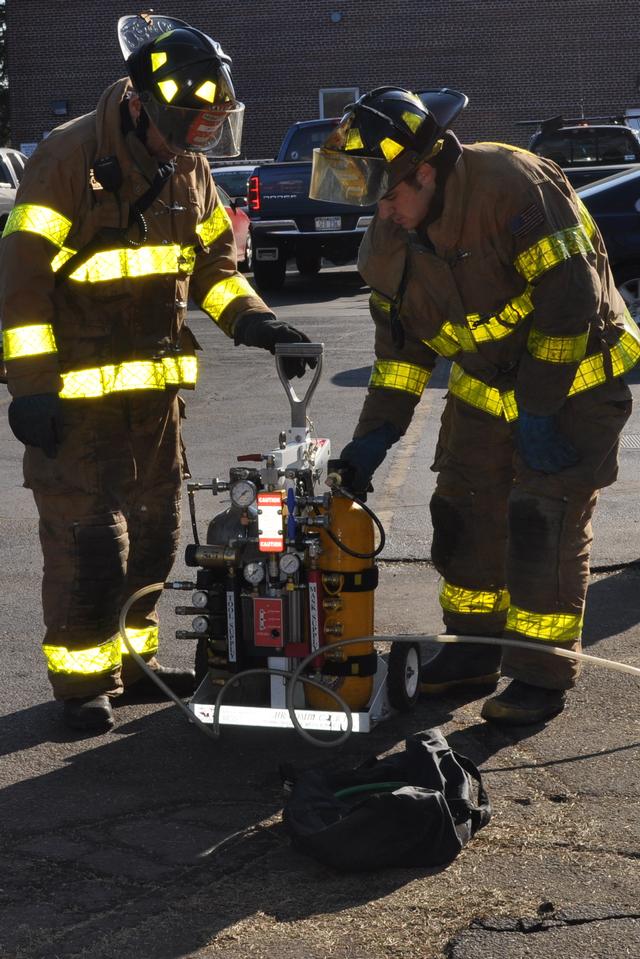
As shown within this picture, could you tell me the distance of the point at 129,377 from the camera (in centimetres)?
433

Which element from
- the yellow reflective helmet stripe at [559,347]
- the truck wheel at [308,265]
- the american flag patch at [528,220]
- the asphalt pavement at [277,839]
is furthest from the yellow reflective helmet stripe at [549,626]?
the truck wheel at [308,265]

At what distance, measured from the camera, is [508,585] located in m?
4.32

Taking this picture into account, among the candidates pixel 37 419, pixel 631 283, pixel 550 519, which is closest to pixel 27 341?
pixel 37 419

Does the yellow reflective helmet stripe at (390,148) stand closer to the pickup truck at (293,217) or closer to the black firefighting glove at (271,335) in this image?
the black firefighting glove at (271,335)

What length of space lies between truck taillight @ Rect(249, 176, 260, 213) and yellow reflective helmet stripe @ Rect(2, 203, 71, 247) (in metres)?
12.7

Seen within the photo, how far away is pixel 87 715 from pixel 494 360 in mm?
1777

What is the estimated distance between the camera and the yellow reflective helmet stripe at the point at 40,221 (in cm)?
403

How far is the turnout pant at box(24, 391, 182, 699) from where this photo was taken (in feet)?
13.9

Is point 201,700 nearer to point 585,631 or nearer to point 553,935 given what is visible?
point 553,935

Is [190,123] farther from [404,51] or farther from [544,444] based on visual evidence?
[404,51]

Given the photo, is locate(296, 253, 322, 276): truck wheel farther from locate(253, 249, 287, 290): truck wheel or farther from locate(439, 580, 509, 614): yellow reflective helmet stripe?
locate(439, 580, 509, 614): yellow reflective helmet stripe

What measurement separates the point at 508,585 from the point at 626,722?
58 cm

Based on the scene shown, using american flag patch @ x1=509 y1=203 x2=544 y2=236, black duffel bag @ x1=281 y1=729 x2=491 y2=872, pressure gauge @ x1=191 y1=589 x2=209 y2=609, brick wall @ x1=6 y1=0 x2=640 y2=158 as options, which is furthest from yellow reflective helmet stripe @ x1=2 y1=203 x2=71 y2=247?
brick wall @ x1=6 y1=0 x2=640 y2=158

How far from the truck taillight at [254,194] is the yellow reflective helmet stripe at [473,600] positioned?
12.5 m
